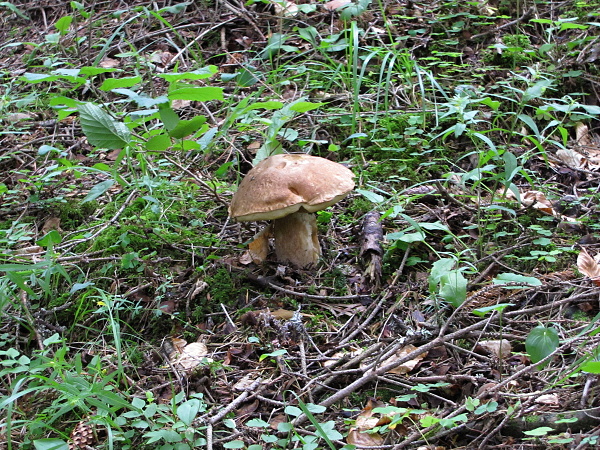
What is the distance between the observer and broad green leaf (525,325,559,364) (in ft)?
6.20

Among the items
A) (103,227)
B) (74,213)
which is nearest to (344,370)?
(103,227)

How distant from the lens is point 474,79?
4391 mm

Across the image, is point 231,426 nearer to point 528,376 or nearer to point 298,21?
point 528,376

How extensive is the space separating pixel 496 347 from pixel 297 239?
111cm

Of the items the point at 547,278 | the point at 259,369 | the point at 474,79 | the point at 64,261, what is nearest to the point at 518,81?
the point at 474,79

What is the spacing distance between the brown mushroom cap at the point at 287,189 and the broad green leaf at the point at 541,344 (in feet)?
3.63

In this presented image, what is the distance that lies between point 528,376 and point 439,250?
1.01 metres

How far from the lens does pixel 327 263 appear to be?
310cm

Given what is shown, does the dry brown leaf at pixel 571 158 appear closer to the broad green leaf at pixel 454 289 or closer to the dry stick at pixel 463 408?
the broad green leaf at pixel 454 289

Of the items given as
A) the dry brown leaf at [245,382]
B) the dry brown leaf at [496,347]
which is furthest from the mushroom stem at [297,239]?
the dry brown leaf at [496,347]

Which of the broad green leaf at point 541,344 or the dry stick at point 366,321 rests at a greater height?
the broad green leaf at point 541,344

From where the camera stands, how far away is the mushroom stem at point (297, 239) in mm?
2961

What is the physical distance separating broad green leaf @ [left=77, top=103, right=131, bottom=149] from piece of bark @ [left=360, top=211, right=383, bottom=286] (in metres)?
1.30

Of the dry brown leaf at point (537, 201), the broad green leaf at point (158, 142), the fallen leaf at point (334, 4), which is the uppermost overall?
the fallen leaf at point (334, 4)
